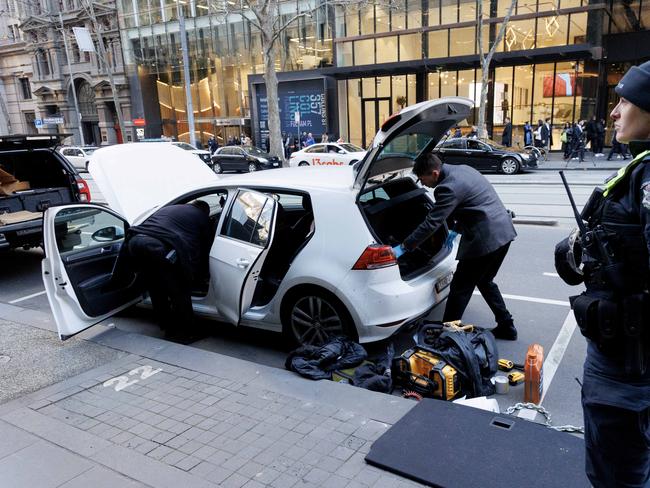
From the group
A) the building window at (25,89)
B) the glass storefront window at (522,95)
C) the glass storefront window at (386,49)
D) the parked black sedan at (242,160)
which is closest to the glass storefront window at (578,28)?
the glass storefront window at (522,95)

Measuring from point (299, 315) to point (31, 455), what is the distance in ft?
7.31

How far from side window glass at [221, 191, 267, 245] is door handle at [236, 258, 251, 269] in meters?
0.19

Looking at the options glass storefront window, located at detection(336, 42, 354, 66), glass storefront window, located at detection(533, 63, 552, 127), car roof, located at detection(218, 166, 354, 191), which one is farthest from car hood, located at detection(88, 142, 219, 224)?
glass storefront window, located at detection(336, 42, 354, 66)

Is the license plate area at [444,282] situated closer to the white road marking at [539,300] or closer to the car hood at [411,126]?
the car hood at [411,126]

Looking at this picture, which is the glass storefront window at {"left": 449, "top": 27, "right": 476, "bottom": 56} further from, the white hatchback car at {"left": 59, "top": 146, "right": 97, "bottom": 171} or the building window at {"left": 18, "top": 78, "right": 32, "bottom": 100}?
the building window at {"left": 18, "top": 78, "right": 32, "bottom": 100}

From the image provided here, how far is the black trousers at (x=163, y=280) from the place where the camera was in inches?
189

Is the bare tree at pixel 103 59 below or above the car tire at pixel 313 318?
above

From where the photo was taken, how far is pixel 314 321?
4.57 metres

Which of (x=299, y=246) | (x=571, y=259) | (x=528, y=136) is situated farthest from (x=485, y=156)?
(x=571, y=259)

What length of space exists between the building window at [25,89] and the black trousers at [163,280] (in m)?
57.5

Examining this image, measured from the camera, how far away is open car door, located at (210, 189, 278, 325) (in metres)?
4.56

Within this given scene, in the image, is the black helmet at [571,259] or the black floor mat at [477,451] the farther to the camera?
the black floor mat at [477,451]

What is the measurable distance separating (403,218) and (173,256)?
90.9 inches

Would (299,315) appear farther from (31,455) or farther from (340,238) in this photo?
(31,455)
